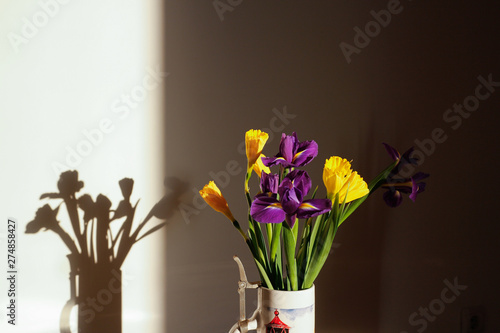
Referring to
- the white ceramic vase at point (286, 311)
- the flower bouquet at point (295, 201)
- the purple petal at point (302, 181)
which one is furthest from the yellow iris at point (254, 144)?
the white ceramic vase at point (286, 311)

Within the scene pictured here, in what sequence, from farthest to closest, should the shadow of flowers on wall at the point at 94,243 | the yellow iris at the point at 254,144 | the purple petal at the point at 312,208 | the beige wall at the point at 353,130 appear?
the beige wall at the point at 353,130 → the shadow of flowers on wall at the point at 94,243 → the yellow iris at the point at 254,144 → the purple petal at the point at 312,208

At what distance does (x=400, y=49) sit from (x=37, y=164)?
995 millimetres

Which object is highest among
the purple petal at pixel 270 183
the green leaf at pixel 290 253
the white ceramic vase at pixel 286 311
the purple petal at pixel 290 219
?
the purple petal at pixel 270 183

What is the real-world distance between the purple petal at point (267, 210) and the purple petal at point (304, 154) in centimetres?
9

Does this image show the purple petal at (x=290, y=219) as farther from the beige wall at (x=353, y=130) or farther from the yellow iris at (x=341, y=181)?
the beige wall at (x=353, y=130)

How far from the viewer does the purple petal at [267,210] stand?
0.83 meters

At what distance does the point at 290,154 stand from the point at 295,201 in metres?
0.11

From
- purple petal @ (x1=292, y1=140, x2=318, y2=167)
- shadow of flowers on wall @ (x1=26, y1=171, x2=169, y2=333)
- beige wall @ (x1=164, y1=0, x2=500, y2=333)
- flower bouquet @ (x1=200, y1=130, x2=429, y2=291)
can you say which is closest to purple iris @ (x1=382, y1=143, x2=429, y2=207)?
flower bouquet @ (x1=200, y1=130, x2=429, y2=291)

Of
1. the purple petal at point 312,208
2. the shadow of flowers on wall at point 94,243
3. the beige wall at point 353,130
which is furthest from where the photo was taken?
the beige wall at point 353,130

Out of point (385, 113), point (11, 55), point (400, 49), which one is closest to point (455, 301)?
point (385, 113)

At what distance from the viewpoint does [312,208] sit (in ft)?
2.74

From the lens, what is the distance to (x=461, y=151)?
1460 mm

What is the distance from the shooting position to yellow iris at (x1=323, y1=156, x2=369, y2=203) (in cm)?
89

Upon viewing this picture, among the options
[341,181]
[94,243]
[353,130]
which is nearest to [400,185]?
[341,181]
